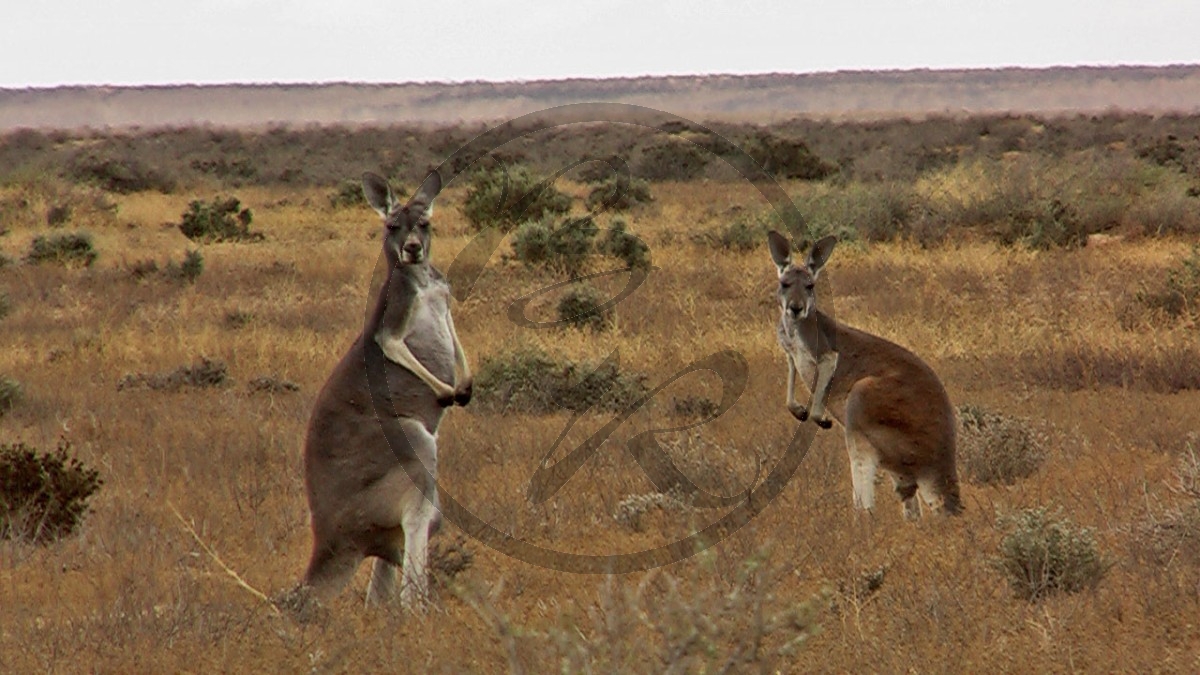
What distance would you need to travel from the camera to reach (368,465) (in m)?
5.51

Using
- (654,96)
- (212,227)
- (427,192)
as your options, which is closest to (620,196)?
Result: (212,227)

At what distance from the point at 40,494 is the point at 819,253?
172 inches

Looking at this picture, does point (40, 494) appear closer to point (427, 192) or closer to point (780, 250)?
point (427, 192)

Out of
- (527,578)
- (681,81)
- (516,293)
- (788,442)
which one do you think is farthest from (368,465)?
(681,81)

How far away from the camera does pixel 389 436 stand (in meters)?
5.57

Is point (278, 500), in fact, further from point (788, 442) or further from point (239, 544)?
point (788, 442)

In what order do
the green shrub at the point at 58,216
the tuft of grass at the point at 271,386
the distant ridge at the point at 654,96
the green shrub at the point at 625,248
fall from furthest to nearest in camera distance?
the distant ridge at the point at 654,96
the green shrub at the point at 58,216
the green shrub at the point at 625,248
the tuft of grass at the point at 271,386

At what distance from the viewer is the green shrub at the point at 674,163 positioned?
3322 centimetres

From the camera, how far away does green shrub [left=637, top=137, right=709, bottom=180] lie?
109 feet

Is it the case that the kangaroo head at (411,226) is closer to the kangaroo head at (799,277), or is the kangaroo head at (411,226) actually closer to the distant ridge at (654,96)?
the kangaroo head at (799,277)

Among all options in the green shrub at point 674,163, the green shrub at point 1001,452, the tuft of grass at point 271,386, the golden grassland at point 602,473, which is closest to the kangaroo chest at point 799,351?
the golden grassland at point 602,473

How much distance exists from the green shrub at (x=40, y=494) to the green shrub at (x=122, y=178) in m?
27.3

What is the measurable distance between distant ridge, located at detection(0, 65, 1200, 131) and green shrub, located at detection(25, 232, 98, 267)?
9801cm

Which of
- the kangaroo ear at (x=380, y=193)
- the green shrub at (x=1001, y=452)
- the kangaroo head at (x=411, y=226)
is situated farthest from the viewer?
the green shrub at (x=1001, y=452)
